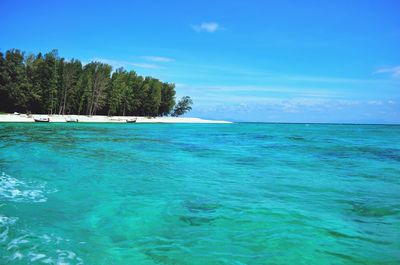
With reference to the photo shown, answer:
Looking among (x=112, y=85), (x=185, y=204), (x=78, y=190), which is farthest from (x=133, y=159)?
(x=112, y=85)

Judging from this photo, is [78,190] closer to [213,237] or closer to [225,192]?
[225,192]

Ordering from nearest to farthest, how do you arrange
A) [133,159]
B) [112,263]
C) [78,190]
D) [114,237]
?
[112,263] < [114,237] < [78,190] < [133,159]

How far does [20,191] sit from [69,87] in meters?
70.5

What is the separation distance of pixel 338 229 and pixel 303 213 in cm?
118

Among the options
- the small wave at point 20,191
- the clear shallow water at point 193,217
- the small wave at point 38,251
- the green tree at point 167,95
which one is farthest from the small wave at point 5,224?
the green tree at point 167,95

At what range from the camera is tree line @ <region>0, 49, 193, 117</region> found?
65500mm

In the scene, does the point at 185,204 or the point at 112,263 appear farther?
the point at 185,204

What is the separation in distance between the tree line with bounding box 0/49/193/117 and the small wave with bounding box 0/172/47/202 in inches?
2418

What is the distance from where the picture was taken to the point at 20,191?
9758 mm

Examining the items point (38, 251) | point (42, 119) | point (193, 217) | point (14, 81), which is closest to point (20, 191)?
point (38, 251)

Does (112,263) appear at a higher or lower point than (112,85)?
lower

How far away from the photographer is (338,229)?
287 inches

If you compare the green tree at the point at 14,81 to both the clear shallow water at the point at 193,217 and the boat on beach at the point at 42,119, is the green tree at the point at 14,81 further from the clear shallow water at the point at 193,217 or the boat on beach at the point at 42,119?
the clear shallow water at the point at 193,217

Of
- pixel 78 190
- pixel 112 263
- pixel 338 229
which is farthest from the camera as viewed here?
pixel 78 190
